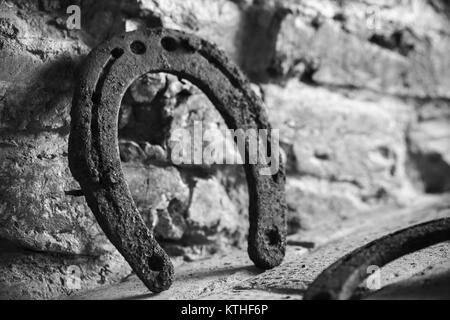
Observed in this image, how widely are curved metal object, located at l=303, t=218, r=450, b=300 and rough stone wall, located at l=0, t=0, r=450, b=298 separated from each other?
1.97 ft

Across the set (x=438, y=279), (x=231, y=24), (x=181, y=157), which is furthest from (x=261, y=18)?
(x=438, y=279)

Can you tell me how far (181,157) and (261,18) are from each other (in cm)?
58

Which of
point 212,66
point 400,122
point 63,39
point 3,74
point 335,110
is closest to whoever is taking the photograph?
point 3,74

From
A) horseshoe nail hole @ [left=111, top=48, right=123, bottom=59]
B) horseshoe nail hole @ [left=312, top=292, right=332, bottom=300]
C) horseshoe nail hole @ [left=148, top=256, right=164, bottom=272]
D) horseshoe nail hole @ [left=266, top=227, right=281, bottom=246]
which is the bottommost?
horseshoe nail hole @ [left=312, top=292, right=332, bottom=300]

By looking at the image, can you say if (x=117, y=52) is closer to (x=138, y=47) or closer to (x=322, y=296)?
(x=138, y=47)

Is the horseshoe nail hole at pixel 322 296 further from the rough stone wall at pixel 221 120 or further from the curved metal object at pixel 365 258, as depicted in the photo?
the rough stone wall at pixel 221 120

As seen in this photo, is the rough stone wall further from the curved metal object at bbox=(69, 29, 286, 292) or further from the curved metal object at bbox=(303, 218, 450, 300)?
the curved metal object at bbox=(303, 218, 450, 300)

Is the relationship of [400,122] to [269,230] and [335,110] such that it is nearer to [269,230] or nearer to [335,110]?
[335,110]

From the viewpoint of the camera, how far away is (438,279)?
1.15 meters

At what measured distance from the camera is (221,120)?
1.71m

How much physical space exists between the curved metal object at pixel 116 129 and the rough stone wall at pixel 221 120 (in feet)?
0.39

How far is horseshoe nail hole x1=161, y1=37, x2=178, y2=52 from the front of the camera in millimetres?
1449

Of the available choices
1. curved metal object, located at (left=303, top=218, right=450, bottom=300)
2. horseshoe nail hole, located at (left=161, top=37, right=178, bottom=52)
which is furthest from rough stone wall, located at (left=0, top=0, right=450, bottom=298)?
curved metal object, located at (left=303, top=218, right=450, bottom=300)

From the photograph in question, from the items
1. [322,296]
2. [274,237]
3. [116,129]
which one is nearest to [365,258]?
[322,296]
